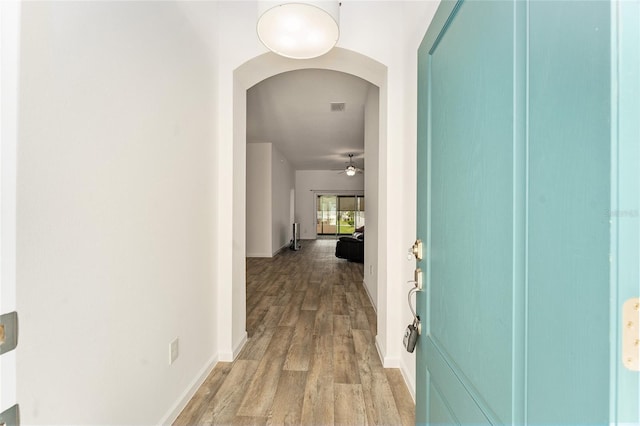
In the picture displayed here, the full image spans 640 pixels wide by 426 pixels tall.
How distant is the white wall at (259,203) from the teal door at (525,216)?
6617 mm

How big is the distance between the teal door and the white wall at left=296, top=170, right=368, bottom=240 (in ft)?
33.6

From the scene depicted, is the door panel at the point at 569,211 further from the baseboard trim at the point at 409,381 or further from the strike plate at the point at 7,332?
the baseboard trim at the point at 409,381

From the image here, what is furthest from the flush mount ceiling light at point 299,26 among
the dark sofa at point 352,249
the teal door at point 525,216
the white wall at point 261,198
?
the white wall at point 261,198

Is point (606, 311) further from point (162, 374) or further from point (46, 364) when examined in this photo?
point (162, 374)

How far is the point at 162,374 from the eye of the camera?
151cm

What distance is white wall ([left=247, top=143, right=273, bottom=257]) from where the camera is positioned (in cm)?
727

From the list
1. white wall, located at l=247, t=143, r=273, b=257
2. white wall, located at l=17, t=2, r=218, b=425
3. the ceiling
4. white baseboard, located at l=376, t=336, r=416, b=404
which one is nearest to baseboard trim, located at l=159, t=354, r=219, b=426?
white wall, located at l=17, t=2, r=218, b=425

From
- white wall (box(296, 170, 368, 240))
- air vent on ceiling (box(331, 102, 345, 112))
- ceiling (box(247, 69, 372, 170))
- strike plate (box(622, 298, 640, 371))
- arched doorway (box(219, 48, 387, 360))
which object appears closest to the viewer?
strike plate (box(622, 298, 640, 371))

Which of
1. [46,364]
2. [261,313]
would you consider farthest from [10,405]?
[261,313]

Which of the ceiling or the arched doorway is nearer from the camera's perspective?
the arched doorway

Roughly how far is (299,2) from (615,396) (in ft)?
5.79

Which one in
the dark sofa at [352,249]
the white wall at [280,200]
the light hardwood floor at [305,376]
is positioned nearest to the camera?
the light hardwood floor at [305,376]

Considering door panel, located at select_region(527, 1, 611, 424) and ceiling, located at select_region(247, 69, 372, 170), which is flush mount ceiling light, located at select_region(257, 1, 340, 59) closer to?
door panel, located at select_region(527, 1, 611, 424)

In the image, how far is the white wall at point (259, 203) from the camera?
7.27 metres
